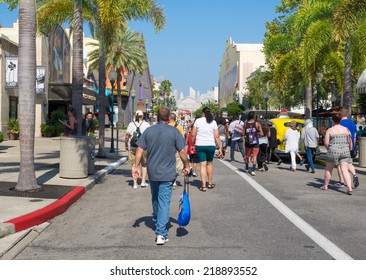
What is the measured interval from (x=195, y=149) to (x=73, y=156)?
10.1 feet

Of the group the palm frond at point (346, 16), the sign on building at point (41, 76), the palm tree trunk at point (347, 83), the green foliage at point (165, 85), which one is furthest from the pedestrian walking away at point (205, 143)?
the green foliage at point (165, 85)

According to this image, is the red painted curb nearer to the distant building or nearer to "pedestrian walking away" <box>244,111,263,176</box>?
"pedestrian walking away" <box>244,111,263,176</box>

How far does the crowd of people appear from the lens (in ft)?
19.7

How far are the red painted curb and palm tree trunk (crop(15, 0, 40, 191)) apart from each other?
1036mm

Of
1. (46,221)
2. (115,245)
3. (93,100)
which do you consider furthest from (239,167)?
(93,100)

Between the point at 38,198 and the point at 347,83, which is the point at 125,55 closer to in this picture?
the point at 347,83

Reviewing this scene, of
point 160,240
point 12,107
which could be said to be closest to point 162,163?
point 160,240

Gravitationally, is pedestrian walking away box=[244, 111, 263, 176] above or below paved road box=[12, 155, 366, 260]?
above

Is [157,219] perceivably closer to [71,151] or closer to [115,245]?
[115,245]

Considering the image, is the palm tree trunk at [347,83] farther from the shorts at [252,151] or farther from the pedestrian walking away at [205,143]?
the pedestrian walking away at [205,143]

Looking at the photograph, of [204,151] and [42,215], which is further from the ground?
[204,151]

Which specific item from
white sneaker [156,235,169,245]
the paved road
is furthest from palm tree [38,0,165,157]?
white sneaker [156,235,169,245]

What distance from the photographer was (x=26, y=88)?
30.3 ft

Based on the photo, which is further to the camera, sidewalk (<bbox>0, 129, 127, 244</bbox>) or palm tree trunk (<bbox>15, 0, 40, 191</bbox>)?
palm tree trunk (<bbox>15, 0, 40, 191</bbox>)
